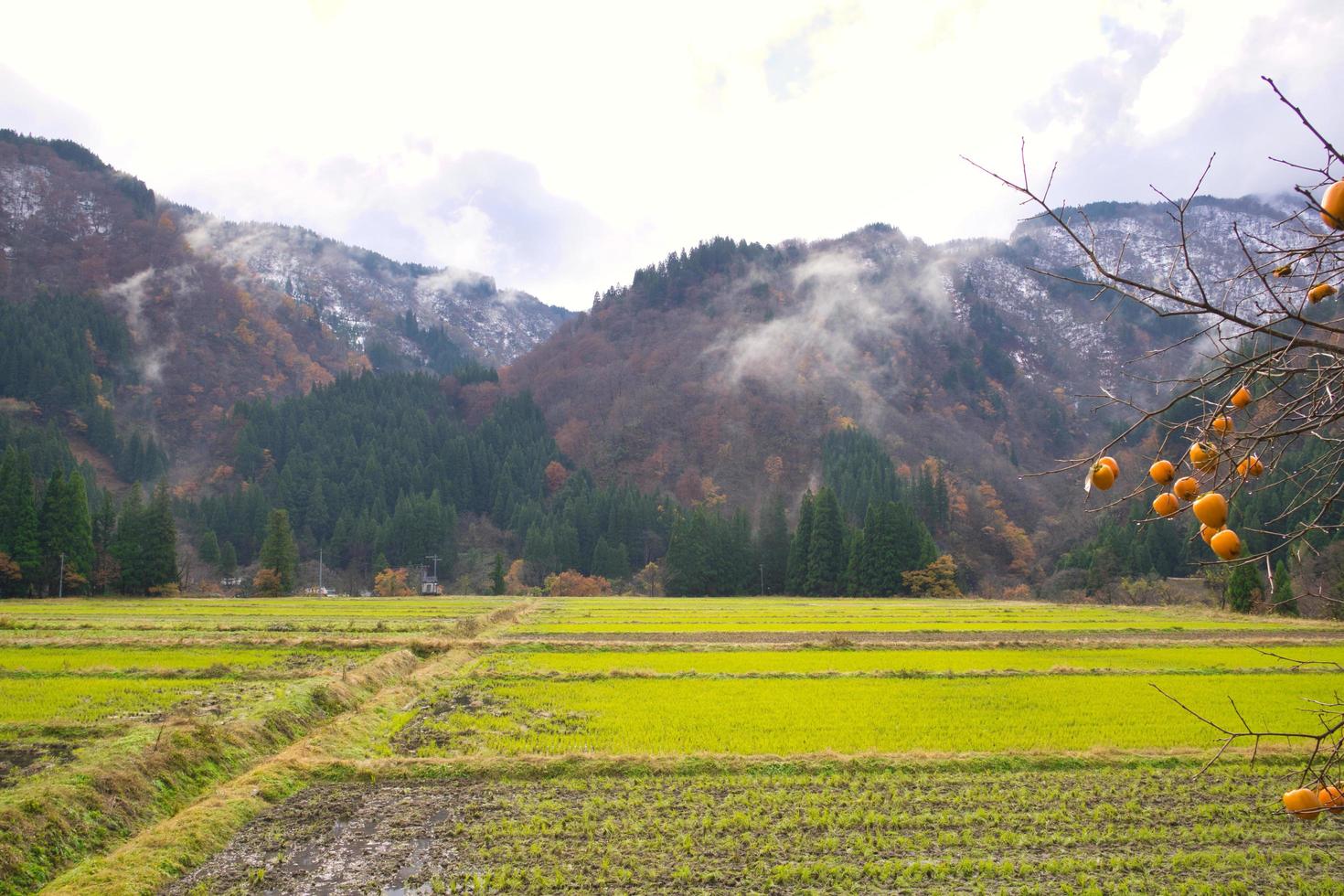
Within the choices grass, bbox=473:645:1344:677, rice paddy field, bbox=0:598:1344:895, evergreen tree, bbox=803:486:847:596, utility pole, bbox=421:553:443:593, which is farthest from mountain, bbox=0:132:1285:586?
rice paddy field, bbox=0:598:1344:895

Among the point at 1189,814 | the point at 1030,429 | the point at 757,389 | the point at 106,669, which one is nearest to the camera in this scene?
the point at 1189,814

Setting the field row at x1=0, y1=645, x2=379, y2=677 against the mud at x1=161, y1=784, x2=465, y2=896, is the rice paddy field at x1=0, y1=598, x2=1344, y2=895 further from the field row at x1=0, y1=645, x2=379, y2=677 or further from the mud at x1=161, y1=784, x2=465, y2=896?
the field row at x1=0, y1=645, x2=379, y2=677

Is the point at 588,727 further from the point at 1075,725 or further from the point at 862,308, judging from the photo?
the point at 862,308

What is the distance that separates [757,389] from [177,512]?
89.3 metres

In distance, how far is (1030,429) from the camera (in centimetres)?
15425

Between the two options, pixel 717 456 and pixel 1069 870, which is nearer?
pixel 1069 870

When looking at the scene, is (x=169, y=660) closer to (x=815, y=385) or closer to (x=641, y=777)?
(x=641, y=777)

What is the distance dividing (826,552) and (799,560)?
3.02 meters

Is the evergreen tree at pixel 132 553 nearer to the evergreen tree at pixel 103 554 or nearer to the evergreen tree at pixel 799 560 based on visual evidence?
the evergreen tree at pixel 103 554

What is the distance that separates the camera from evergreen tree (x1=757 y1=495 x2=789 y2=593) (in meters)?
77.2

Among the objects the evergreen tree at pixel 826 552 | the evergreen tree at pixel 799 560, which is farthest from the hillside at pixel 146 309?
the evergreen tree at pixel 826 552

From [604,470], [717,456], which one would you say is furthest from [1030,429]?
[604,470]

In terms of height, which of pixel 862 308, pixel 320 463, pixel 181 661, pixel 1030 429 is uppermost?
pixel 862 308

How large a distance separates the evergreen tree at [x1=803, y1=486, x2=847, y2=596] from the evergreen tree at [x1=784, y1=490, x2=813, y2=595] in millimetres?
571
